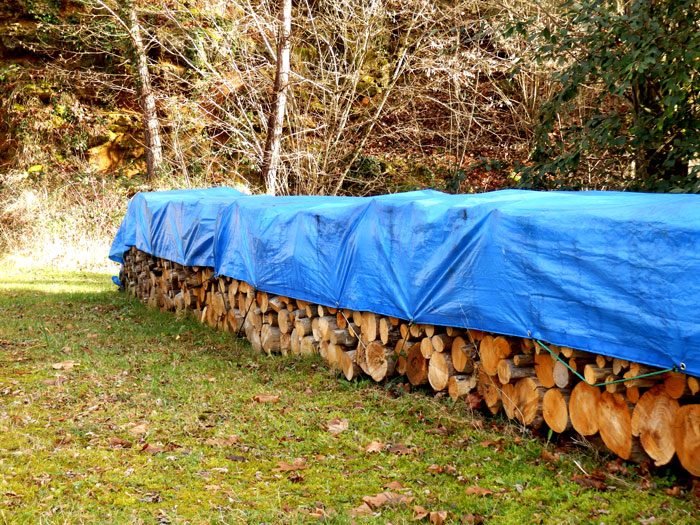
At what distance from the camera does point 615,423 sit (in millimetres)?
3879

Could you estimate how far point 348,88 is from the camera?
1592cm

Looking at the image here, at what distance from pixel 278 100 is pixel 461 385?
10928mm

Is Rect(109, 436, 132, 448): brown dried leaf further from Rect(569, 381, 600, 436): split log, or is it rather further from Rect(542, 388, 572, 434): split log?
Result: Rect(569, 381, 600, 436): split log

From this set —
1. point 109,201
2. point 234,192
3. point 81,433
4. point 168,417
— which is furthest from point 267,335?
point 109,201

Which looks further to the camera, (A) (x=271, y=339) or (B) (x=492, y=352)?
(A) (x=271, y=339)

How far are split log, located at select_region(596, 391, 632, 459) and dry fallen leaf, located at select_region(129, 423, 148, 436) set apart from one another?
313 centimetres

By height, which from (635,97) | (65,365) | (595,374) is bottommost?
(65,365)

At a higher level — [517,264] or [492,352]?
[517,264]

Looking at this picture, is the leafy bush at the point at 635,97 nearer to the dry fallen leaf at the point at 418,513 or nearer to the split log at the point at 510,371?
the split log at the point at 510,371

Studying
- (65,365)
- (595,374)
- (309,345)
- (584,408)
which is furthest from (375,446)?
(65,365)

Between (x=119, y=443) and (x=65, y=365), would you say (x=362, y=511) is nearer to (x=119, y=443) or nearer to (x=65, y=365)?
(x=119, y=443)

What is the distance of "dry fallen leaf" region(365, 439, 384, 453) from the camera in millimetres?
4434

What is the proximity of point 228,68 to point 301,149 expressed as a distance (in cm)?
297

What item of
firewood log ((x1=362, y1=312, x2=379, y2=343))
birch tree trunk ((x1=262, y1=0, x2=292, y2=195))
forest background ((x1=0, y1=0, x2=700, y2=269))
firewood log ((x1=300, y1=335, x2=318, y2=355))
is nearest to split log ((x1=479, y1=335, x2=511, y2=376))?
firewood log ((x1=362, y1=312, x2=379, y2=343))
